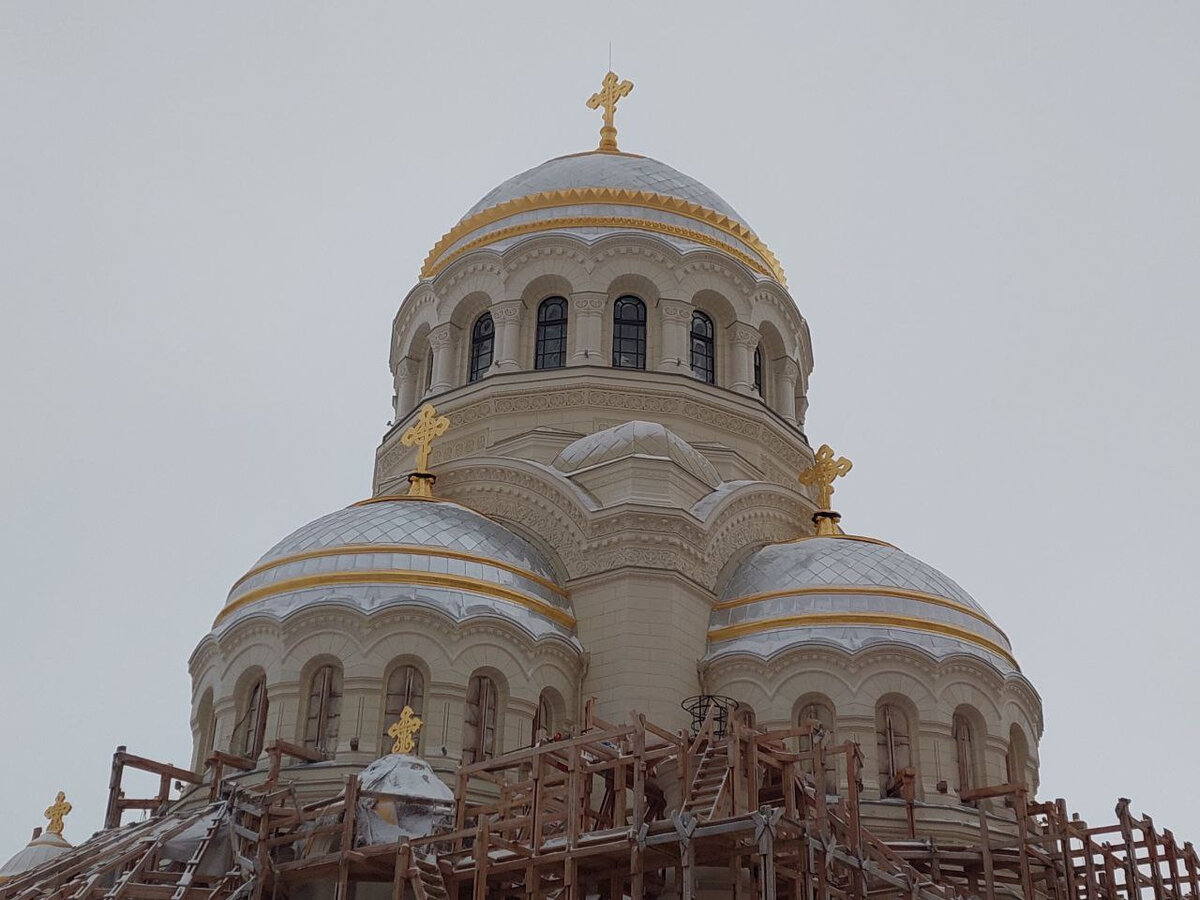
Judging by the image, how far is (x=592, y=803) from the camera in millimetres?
19859

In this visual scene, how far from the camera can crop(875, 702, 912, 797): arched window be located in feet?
68.1

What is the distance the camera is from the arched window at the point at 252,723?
20.2 metres

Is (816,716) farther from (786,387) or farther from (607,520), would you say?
(786,387)

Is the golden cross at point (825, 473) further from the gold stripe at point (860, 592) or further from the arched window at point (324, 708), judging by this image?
the arched window at point (324, 708)

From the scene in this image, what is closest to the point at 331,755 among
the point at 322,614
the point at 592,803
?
the point at 322,614

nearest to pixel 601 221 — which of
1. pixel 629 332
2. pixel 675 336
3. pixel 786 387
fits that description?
pixel 629 332

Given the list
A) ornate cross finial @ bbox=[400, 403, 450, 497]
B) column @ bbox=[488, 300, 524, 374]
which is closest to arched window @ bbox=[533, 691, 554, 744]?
ornate cross finial @ bbox=[400, 403, 450, 497]

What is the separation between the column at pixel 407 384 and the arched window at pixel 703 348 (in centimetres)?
504

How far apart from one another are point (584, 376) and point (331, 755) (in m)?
8.41

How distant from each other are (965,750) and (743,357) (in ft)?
27.3

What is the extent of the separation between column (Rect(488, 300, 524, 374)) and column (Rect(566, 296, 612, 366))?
33.5 inches

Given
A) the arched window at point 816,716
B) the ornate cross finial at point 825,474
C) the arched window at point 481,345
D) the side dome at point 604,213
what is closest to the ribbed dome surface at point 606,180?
the side dome at point 604,213

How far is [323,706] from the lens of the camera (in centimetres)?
1998

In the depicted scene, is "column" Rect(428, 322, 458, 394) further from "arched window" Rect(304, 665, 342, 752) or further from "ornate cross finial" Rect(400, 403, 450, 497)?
"arched window" Rect(304, 665, 342, 752)
